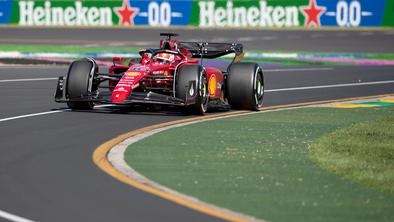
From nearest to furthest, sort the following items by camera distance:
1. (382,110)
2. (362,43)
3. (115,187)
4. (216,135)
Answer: (115,187) < (216,135) < (382,110) < (362,43)

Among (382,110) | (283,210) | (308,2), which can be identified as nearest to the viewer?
(283,210)

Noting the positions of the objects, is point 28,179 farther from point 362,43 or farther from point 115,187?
point 362,43

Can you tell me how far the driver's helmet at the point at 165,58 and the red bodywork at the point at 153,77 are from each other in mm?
22

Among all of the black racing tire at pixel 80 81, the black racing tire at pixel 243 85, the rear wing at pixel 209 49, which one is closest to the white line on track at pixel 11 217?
the black racing tire at pixel 80 81

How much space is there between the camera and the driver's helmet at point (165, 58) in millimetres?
17000

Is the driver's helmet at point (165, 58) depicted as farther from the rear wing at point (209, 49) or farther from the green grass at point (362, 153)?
the green grass at point (362, 153)

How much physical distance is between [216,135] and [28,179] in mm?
4189

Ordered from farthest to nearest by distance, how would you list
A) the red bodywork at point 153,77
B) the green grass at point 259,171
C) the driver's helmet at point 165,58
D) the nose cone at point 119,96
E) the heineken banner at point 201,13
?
the heineken banner at point 201,13 → the driver's helmet at point 165,58 → the red bodywork at point 153,77 → the nose cone at point 119,96 → the green grass at point 259,171

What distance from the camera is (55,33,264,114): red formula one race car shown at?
16.1 metres

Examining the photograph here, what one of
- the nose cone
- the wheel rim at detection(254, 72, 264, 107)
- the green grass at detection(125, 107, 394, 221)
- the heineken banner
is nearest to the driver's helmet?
the nose cone

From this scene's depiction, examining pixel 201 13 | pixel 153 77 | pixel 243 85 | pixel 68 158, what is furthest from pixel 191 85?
pixel 201 13

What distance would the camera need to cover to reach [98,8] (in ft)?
168

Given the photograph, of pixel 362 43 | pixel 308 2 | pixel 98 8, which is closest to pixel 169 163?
pixel 362 43

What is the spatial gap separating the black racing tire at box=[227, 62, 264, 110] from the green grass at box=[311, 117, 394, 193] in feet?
7.99
